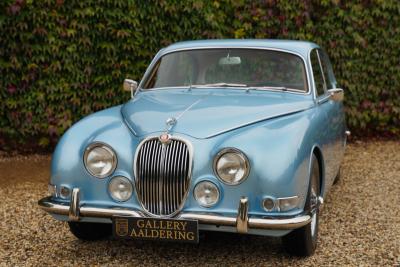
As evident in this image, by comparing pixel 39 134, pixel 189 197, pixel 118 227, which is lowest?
pixel 39 134

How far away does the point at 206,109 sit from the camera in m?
3.95

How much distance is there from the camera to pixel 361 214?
16.5 feet

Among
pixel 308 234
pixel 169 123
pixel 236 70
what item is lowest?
pixel 308 234

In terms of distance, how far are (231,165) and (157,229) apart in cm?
60

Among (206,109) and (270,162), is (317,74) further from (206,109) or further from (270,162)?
(270,162)

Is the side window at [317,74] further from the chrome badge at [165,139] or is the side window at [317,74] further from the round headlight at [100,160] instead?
the round headlight at [100,160]

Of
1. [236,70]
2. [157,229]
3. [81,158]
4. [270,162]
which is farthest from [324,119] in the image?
[81,158]

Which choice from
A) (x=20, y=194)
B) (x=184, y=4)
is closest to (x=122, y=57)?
(x=184, y=4)

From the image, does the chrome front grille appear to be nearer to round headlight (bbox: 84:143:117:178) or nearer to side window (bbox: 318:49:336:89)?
round headlight (bbox: 84:143:117:178)

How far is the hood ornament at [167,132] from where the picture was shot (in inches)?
138

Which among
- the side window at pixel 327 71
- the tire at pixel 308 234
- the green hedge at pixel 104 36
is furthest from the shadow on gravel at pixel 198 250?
the green hedge at pixel 104 36

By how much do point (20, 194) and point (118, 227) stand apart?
8.98ft

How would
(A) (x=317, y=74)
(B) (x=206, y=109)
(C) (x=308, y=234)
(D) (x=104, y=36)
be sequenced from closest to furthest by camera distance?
(C) (x=308, y=234), (B) (x=206, y=109), (A) (x=317, y=74), (D) (x=104, y=36)

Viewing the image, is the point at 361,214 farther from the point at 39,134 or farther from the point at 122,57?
the point at 39,134
